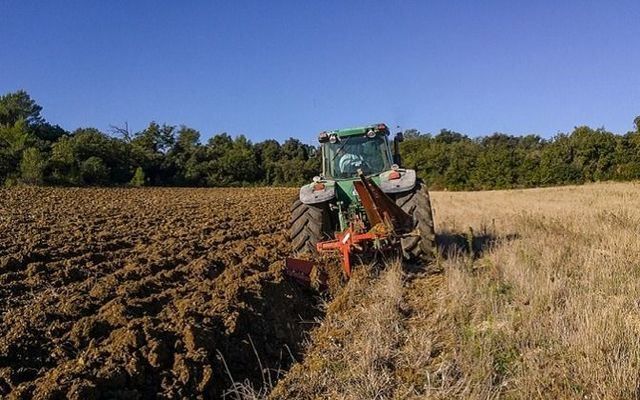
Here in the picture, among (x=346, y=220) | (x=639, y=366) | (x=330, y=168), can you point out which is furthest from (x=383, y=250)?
(x=639, y=366)

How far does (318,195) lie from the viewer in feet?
22.5

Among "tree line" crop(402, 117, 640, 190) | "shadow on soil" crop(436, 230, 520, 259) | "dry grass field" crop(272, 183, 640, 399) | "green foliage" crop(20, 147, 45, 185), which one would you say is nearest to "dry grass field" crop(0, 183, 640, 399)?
"dry grass field" crop(272, 183, 640, 399)

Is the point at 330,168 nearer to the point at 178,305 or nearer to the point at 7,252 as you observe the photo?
the point at 178,305

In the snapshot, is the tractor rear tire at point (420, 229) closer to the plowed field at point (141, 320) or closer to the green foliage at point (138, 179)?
the plowed field at point (141, 320)

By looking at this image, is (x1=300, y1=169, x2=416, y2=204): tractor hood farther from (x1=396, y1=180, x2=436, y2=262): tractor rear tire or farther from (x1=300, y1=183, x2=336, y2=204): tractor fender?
(x1=396, y1=180, x2=436, y2=262): tractor rear tire

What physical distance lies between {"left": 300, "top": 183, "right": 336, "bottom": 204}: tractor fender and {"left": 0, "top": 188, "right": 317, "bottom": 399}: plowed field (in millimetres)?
995

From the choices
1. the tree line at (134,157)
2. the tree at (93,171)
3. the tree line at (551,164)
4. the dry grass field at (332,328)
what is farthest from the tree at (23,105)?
the dry grass field at (332,328)

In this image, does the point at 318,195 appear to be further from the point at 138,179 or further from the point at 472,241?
the point at 138,179

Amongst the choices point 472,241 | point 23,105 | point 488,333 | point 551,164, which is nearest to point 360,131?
point 472,241

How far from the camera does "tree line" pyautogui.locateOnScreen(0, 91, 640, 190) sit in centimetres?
3559

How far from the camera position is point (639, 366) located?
2902 millimetres

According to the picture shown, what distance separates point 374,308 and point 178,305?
66.8 inches

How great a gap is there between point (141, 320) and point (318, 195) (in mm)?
3168

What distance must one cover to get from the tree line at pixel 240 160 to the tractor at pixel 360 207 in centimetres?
2962
